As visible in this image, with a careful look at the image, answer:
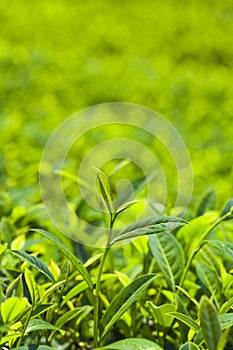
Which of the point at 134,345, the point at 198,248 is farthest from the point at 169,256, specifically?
the point at 134,345

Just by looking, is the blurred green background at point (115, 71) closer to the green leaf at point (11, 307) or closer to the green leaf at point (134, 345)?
the green leaf at point (11, 307)

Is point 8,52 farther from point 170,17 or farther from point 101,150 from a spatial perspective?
point 101,150

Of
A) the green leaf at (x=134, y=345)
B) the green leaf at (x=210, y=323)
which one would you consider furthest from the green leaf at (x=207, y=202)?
the green leaf at (x=210, y=323)

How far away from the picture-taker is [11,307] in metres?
1.18

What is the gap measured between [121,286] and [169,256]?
0.19 metres

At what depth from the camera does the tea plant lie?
124cm

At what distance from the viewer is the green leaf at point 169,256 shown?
1544 millimetres

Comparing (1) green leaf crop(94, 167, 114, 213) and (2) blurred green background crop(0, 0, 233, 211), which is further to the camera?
(2) blurred green background crop(0, 0, 233, 211)

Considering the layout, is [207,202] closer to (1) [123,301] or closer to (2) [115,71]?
(1) [123,301]

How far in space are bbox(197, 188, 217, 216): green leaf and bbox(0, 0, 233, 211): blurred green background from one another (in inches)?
23.7

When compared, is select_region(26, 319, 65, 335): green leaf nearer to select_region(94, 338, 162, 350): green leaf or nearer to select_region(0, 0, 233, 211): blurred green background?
select_region(94, 338, 162, 350): green leaf

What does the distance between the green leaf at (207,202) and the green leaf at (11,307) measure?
33.5 inches

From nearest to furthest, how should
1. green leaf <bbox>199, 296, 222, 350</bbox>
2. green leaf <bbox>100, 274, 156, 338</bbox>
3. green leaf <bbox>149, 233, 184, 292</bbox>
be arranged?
green leaf <bbox>199, 296, 222, 350</bbox> < green leaf <bbox>100, 274, 156, 338</bbox> < green leaf <bbox>149, 233, 184, 292</bbox>

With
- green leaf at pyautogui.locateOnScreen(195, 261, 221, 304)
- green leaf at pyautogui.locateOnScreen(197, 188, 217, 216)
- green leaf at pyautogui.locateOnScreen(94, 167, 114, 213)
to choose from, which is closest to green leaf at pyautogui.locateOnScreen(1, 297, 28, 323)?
green leaf at pyautogui.locateOnScreen(94, 167, 114, 213)
